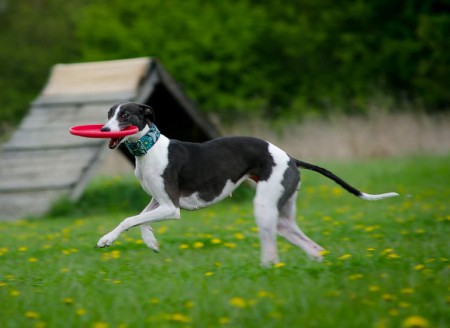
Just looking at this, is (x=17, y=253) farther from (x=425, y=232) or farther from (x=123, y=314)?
(x=425, y=232)

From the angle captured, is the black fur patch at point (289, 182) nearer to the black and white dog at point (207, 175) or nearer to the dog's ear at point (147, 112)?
the black and white dog at point (207, 175)

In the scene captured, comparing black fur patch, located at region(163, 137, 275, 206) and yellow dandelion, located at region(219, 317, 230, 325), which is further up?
black fur patch, located at region(163, 137, 275, 206)

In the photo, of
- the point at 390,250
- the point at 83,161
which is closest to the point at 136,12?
the point at 83,161

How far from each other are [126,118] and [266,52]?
2836 centimetres

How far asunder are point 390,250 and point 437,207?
498 cm

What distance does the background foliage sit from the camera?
31109 millimetres

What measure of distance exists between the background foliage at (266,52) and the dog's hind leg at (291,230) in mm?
21763

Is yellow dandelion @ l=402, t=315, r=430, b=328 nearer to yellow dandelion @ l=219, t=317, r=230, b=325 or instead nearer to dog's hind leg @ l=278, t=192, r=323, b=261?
yellow dandelion @ l=219, t=317, r=230, b=325

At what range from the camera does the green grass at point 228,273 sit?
201 inches

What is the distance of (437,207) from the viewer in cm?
1201

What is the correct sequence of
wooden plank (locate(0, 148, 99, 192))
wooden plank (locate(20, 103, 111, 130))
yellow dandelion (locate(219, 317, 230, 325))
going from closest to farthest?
yellow dandelion (locate(219, 317, 230, 325)), wooden plank (locate(0, 148, 99, 192)), wooden plank (locate(20, 103, 111, 130))

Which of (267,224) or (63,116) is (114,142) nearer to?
(267,224)

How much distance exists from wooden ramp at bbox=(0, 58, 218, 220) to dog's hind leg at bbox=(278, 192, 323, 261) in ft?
16.8

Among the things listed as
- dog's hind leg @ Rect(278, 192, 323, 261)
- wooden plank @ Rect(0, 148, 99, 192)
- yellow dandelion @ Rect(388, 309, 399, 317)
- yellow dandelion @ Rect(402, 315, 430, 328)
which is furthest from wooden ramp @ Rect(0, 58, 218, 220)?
yellow dandelion @ Rect(402, 315, 430, 328)
